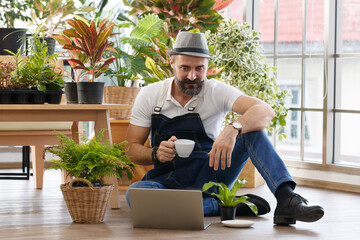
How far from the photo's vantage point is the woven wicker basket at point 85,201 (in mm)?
2916

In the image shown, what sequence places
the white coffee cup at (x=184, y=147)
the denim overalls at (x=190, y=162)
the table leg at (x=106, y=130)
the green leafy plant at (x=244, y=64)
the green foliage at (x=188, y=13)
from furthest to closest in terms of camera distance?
the green foliage at (x=188, y=13) → the green leafy plant at (x=244, y=64) → the table leg at (x=106, y=130) → the denim overalls at (x=190, y=162) → the white coffee cup at (x=184, y=147)

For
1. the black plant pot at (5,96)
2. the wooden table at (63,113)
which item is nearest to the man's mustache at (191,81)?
the wooden table at (63,113)

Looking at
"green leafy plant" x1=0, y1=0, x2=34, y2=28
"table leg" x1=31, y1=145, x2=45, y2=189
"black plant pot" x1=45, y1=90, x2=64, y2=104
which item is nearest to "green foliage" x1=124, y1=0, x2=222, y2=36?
"green leafy plant" x1=0, y1=0, x2=34, y2=28

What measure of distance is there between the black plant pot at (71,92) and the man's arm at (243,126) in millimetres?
931

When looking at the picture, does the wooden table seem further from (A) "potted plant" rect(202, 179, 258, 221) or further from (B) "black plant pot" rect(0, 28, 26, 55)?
(B) "black plant pot" rect(0, 28, 26, 55)

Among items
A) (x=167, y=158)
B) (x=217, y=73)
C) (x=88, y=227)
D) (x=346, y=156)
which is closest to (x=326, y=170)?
(x=346, y=156)

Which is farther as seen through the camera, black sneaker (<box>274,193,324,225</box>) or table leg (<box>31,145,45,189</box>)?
table leg (<box>31,145,45,189</box>)

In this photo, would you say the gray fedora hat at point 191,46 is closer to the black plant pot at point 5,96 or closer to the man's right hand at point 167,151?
the man's right hand at point 167,151

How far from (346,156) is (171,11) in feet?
5.74

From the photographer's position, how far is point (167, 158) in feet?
9.52

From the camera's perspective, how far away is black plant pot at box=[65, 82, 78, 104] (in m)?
3.39

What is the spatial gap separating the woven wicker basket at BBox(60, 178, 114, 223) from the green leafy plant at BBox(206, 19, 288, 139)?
1722 mm

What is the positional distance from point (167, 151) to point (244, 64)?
1675 millimetres

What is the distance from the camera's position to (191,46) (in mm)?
3113
